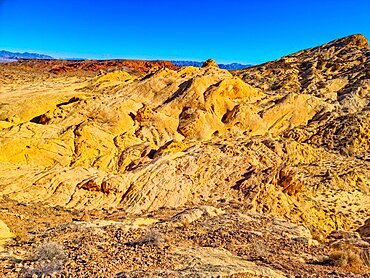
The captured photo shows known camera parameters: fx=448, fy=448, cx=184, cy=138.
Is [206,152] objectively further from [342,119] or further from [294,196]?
[342,119]

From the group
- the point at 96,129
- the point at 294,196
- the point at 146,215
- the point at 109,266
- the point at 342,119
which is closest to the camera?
the point at 109,266

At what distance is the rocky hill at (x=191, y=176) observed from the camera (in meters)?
9.47

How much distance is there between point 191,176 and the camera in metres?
16.0

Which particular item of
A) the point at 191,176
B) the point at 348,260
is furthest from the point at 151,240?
the point at 191,176

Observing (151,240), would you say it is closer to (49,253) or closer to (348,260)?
(49,253)

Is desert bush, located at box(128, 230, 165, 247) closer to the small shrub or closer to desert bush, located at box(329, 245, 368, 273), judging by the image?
the small shrub

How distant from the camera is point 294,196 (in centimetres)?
1662

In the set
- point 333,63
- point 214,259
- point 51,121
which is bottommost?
point 214,259

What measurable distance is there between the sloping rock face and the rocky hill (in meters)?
0.07

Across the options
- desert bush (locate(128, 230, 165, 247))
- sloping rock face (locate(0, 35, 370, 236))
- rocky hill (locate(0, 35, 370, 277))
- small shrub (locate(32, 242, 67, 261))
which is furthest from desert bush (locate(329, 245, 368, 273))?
small shrub (locate(32, 242, 67, 261))

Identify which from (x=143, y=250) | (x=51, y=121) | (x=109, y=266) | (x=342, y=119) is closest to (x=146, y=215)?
(x=143, y=250)

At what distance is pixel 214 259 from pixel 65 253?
9.56ft

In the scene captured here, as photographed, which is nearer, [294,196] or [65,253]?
[65,253]

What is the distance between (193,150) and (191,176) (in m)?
2.08
